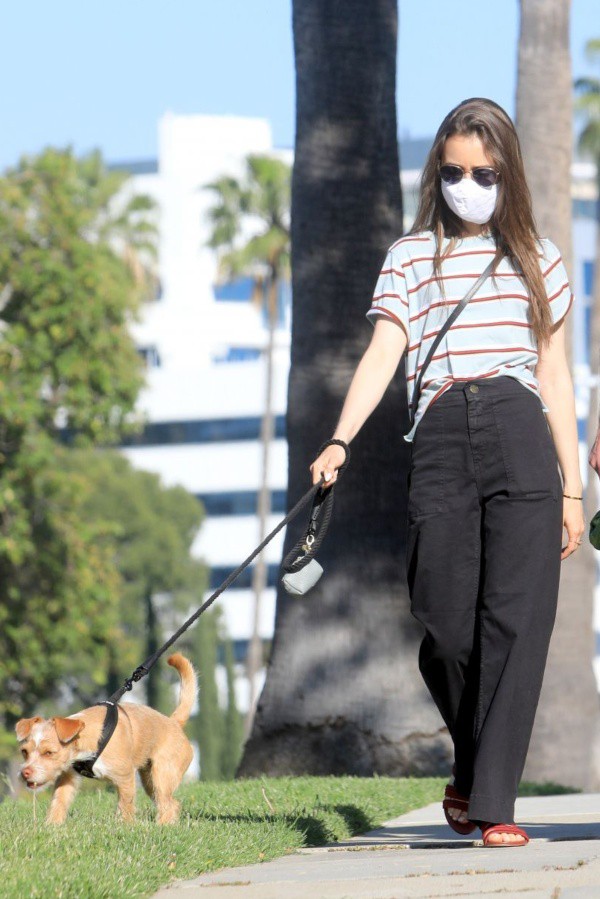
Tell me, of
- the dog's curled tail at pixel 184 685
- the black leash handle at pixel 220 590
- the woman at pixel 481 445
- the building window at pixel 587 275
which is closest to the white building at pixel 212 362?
the building window at pixel 587 275

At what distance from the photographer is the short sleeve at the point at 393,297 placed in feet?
16.6

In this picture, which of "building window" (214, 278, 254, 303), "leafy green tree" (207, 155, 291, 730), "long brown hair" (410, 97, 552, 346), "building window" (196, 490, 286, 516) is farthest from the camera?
"building window" (214, 278, 254, 303)

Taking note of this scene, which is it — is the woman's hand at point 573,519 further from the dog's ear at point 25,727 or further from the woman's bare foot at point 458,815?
the dog's ear at point 25,727

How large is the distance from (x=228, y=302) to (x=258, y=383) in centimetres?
1201

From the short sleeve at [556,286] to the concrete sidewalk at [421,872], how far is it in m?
1.60

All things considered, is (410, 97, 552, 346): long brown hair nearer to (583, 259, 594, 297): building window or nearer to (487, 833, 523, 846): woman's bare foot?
(487, 833, 523, 846): woman's bare foot

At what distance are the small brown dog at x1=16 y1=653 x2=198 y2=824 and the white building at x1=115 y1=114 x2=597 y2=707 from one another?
216ft

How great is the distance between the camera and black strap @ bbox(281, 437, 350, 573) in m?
4.91

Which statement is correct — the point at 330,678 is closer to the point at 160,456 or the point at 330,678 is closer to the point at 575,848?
the point at 575,848

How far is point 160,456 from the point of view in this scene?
80938 millimetres

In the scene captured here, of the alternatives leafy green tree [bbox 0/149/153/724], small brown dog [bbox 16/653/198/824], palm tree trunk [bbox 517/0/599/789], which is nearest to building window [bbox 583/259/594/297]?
leafy green tree [bbox 0/149/153/724]

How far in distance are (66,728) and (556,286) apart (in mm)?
2275

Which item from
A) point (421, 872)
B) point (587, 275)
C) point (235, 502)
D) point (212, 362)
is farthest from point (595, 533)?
point (587, 275)

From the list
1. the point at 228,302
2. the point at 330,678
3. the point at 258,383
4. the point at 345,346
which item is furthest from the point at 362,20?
the point at 228,302
